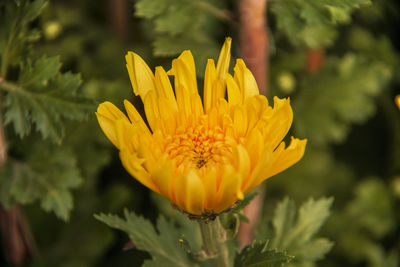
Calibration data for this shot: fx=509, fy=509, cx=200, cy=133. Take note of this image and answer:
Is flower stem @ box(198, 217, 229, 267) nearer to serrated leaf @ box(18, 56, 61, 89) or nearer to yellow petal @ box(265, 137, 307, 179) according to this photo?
yellow petal @ box(265, 137, 307, 179)

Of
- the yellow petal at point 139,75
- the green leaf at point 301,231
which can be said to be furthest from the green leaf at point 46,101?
the green leaf at point 301,231

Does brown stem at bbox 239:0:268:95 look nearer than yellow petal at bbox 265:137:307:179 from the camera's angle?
No

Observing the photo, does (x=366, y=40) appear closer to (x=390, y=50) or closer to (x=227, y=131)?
(x=390, y=50)

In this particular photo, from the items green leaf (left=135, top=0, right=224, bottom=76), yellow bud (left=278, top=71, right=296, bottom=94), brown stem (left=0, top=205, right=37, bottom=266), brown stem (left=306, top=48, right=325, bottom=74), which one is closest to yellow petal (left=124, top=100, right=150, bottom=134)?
green leaf (left=135, top=0, right=224, bottom=76)

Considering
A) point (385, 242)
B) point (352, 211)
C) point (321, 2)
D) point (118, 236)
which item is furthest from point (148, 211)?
point (321, 2)

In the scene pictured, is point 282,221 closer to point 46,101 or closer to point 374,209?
point 46,101

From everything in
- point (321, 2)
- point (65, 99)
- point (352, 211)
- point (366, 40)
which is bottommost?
point (352, 211)
